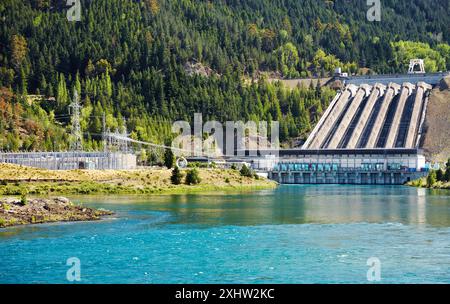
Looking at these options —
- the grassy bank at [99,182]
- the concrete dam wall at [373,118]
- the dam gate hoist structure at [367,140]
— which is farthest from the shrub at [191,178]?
the concrete dam wall at [373,118]

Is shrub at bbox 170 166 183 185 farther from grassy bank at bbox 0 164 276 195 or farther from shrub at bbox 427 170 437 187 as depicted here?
shrub at bbox 427 170 437 187

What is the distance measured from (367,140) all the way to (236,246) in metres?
113

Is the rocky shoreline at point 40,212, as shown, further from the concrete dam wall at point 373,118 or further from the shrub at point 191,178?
the concrete dam wall at point 373,118

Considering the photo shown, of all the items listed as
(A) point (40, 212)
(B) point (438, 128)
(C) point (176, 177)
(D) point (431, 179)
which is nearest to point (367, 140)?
(B) point (438, 128)

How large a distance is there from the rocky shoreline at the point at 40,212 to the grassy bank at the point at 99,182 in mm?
22542

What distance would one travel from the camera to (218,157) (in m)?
156

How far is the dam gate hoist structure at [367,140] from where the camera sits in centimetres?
15375

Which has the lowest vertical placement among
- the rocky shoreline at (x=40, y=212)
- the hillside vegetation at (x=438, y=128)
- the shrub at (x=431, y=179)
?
the shrub at (x=431, y=179)

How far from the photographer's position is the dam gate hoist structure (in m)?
154

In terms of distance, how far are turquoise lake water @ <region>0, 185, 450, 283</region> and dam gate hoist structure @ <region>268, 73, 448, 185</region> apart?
70.4 m

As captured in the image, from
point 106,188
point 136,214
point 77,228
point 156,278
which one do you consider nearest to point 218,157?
point 106,188

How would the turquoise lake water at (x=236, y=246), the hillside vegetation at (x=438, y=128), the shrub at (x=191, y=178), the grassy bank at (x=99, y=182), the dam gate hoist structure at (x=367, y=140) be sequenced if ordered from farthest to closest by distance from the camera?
the hillside vegetation at (x=438, y=128), the dam gate hoist structure at (x=367, y=140), the shrub at (x=191, y=178), the grassy bank at (x=99, y=182), the turquoise lake water at (x=236, y=246)
